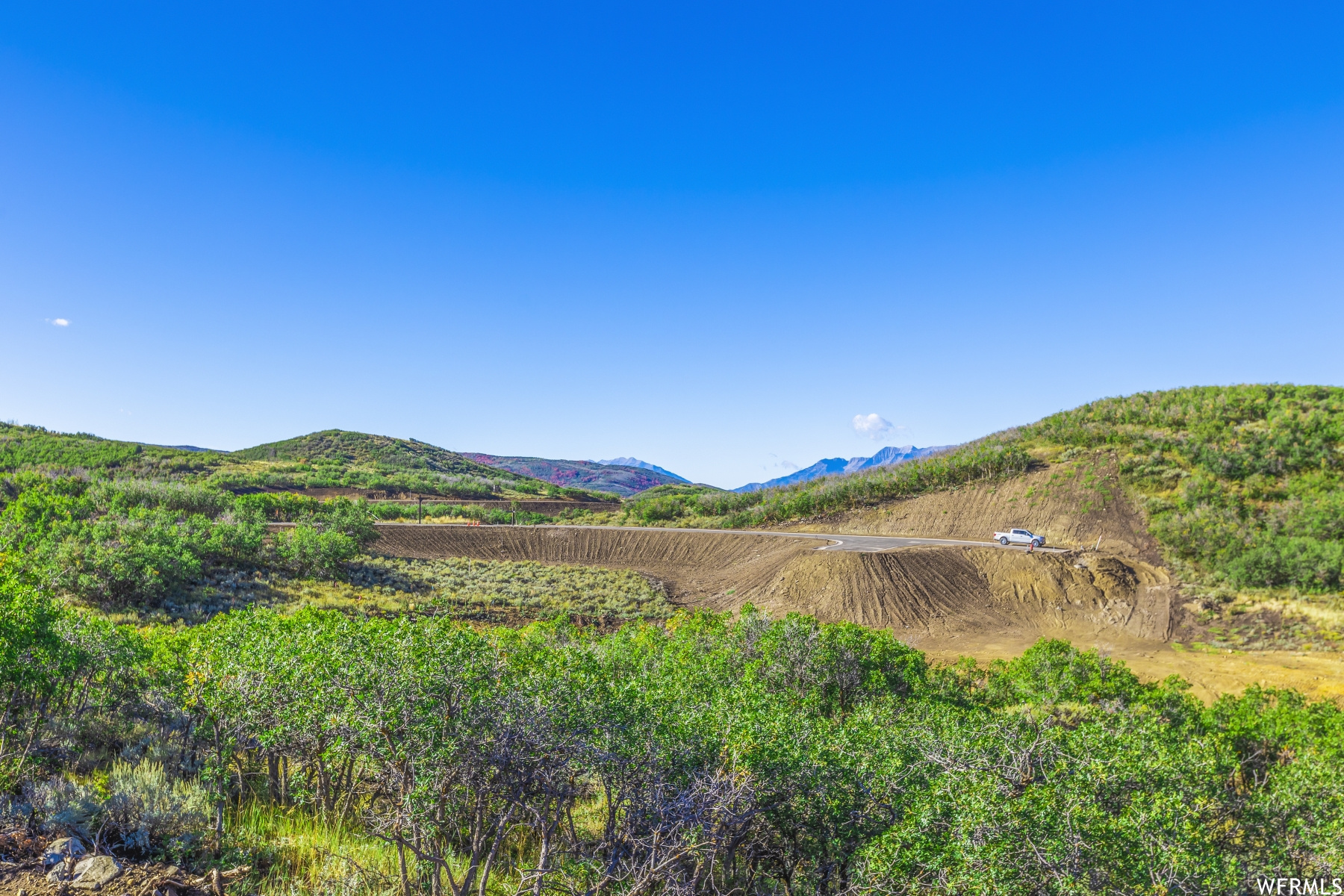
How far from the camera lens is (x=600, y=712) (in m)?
7.54

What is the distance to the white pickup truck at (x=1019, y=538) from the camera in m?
36.8

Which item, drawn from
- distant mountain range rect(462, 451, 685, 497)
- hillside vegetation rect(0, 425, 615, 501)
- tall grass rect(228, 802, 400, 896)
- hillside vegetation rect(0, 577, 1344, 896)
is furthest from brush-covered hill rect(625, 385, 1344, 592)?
distant mountain range rect(462, 451, 685, 497)

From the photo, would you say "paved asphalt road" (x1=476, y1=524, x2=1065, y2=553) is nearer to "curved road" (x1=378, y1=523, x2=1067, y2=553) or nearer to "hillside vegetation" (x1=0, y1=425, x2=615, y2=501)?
"curved road" (x1=378, y1=523, x2=1067, y2=553)

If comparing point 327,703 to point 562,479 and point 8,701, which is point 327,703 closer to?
point 8,701

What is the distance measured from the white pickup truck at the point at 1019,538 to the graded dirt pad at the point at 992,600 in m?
1.97

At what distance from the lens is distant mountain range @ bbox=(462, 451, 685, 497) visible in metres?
160

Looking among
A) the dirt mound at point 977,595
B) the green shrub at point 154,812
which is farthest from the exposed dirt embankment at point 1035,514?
the green shrub at point 154,812

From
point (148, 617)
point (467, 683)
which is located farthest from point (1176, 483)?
point (148, 617)

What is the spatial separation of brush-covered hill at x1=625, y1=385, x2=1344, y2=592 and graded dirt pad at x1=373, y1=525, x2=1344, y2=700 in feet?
14.8

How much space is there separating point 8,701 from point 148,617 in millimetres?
17361

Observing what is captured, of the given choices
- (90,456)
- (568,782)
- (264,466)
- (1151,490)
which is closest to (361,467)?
(264,466)

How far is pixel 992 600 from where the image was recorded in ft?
109

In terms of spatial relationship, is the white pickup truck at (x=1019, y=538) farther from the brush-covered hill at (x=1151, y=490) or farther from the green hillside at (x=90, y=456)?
the green hillside at (x=90, y=456)

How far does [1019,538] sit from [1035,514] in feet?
22.6
